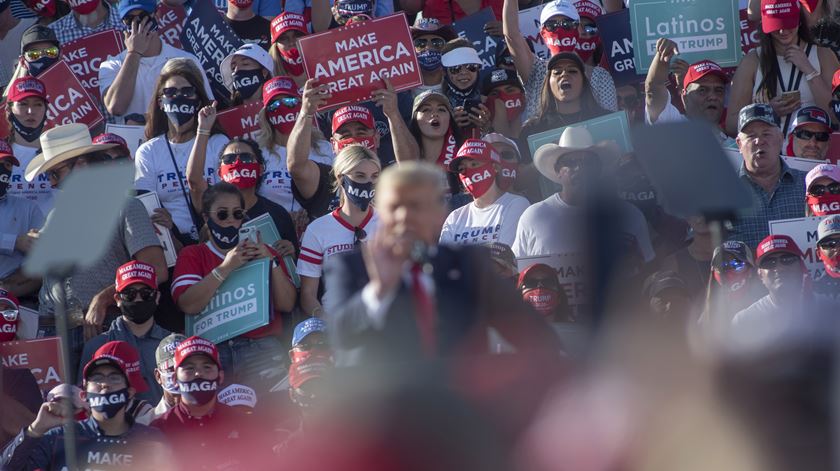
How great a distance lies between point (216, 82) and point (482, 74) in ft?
6.30

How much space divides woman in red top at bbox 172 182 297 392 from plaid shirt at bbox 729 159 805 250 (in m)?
2.73

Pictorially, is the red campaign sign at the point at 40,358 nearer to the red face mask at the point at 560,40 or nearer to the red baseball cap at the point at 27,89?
the red baseball cap at the point at 27,89

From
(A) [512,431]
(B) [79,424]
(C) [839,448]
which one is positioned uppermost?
(A) [512,431]

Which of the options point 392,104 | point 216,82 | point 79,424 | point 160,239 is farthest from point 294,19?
point 79,424

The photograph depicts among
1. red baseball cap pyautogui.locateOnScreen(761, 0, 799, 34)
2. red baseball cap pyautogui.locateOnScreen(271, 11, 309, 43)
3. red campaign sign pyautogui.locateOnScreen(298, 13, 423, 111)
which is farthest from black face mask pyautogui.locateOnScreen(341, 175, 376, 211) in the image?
red baseball cap pyautogui.locateOnScreen(761, 0, 799, 34)

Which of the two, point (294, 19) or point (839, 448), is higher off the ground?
point (294, 19)

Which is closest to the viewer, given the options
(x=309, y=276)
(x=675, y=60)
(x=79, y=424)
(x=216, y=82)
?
(x=79, y=424)

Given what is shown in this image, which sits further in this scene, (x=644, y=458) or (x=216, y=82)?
(x=216, y=82)

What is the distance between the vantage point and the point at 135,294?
974 cm

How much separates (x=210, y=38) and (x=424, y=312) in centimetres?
805

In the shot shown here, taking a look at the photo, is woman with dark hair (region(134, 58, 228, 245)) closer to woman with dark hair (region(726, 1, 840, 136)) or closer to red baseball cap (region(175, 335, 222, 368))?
red baseball cap (region(175, 335, 222, 368))

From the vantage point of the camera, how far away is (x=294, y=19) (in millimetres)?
11984

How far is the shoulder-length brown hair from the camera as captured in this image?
1102cm

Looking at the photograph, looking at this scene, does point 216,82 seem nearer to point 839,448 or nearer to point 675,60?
point 675,60
